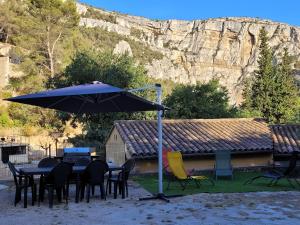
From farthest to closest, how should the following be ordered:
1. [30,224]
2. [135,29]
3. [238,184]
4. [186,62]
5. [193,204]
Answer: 1. [135,29]
2. [186,62]
3. [238,184]
4. [193,204]
5. [30,224]

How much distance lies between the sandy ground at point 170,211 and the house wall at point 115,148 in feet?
19.5

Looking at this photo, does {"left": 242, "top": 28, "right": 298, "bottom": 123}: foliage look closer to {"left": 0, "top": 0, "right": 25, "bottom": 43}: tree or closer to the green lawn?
the green lawn

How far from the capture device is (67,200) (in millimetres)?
8305

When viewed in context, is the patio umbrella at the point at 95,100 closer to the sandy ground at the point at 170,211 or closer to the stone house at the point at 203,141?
the sandy ground at the point at 170,211

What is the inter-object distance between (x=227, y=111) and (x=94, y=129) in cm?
744

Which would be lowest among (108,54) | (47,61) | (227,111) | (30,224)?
(30,224)

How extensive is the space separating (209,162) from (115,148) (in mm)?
3638

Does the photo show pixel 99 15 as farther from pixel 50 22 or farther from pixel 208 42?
pixel 50 22

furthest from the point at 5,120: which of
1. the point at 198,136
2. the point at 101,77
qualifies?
the point at 198,136

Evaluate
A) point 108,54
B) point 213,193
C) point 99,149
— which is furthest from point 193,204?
point 108,54

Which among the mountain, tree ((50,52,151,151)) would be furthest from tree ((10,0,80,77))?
the mountain

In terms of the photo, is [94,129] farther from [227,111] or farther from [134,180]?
[134,180]

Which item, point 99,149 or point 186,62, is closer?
point 99,149

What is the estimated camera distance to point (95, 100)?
31.4 ft
